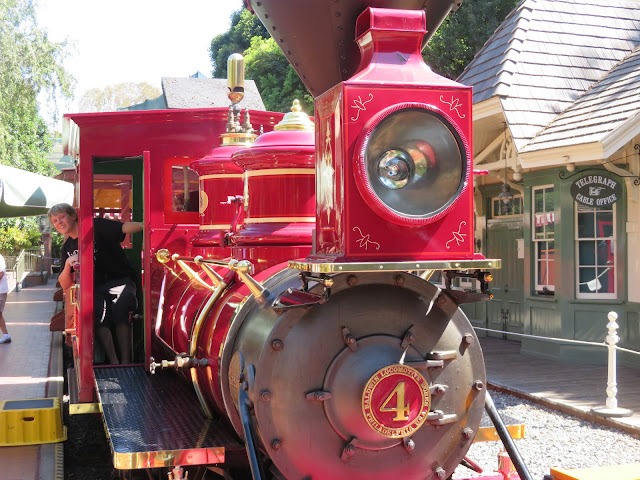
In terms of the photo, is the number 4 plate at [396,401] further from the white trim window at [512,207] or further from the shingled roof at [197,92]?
the shingled roof at [197,92]

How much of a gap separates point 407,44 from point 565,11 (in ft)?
32.5

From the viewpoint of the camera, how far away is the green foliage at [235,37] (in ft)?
96.6

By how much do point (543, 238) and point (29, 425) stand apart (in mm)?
7350

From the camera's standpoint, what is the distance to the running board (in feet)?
10.2

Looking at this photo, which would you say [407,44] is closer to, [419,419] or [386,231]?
[386,231]

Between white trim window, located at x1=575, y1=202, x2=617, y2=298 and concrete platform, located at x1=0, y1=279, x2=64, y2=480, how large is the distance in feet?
21.5

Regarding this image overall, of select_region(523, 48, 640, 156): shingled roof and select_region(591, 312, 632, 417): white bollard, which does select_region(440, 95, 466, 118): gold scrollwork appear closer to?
select_region(591, 312, 632, 417): white bollard

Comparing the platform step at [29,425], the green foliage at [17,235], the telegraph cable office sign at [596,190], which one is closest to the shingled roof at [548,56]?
the telegraph cable office sign at [596,190]

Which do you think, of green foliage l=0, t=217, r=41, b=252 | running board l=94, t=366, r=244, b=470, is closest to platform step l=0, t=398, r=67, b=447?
running board l=94, t=366, r=244, b=470

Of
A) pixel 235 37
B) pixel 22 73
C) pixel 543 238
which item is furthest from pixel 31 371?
pixel 235 37

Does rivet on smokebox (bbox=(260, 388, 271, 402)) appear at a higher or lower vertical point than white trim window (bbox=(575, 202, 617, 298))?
lower

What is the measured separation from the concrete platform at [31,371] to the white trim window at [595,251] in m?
6.56

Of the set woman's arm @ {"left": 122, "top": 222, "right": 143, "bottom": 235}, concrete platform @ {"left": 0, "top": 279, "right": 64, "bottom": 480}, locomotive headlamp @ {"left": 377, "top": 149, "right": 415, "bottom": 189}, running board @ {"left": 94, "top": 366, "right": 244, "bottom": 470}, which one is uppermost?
locomotive headlamp @ {"left": 377, "top": 149, "right": 415, "bottom": 189}

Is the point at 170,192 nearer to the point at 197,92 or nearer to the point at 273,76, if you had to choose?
the point at 197,92
